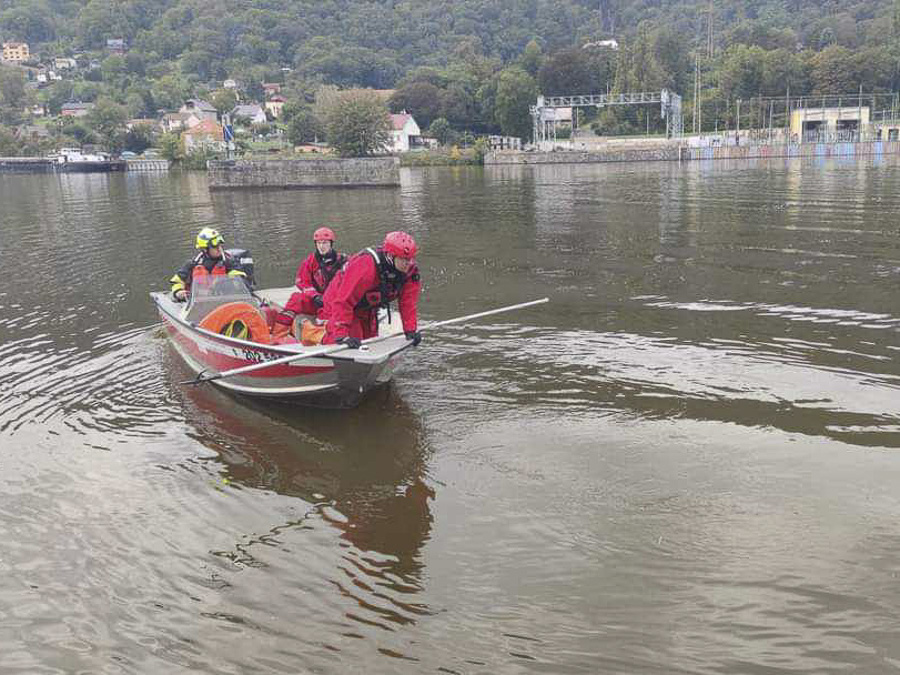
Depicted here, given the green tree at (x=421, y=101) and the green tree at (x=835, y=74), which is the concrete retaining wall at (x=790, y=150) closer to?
the green tree at (x=835, y=74)

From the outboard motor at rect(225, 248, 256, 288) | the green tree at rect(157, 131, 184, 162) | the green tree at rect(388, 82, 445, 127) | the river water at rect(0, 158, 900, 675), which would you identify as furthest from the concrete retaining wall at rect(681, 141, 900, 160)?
the outboard motor at rect(225, 248, 256, 288)

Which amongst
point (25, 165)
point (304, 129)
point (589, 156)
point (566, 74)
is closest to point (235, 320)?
point (589, 156)

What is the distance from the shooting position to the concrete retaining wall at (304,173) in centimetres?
6016

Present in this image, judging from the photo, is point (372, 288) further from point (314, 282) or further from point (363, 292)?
point (314, 282)

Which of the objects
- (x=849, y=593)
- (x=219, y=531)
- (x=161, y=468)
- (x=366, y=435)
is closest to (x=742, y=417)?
(x=849, y=593)

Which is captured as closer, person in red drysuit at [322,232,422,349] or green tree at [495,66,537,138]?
person in red drysuit at [322,232,422,349]

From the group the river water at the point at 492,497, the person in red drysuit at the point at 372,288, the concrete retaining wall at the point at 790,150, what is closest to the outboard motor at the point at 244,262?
the river water at the point at 492,497

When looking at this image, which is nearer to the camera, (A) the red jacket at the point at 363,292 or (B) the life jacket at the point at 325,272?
(A) the red jacket at the point at 363,292

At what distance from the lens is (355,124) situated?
258 feet

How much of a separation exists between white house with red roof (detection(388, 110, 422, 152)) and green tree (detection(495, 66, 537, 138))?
15.0 m

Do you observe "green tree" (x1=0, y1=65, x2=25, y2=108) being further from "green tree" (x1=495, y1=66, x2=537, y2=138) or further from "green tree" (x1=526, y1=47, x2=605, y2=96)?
"green tree" (x1=526, y1=47, x2=605, y2=96)

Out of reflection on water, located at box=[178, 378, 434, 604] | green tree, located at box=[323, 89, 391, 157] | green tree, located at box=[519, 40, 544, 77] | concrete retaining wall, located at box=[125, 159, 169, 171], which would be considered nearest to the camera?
reflection on water, located at box=[178, 378, 434, 604]

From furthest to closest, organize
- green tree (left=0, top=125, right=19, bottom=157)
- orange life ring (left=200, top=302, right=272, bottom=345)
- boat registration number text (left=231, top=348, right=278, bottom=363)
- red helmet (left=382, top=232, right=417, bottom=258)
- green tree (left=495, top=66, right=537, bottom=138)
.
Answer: green tree (left=0, top=125, right=19, bottom=157) < green tree (left=495, top=66, right=537, bottom=138) < orange life ring (left=200, top=302, right=272, bottom=345) < boat registration number text (left=231, top=348, right=278, bottom=363) < red helmet (left=382, top=232, right=417, bottom=258)

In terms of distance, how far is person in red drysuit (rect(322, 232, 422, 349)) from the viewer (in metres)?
9.14
